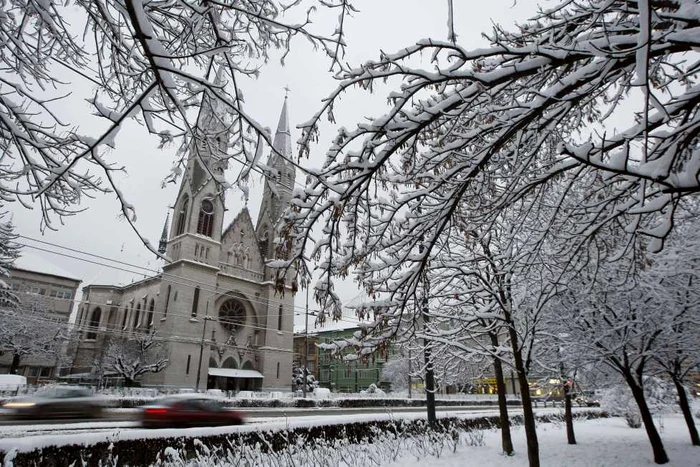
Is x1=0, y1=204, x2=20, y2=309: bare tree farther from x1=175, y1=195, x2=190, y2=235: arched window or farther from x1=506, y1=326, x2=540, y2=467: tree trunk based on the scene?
x1=506, y1=326, x2=540, y2=467: tree trunk

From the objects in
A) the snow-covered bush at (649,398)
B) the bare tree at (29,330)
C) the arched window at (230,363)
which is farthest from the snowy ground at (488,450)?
the arched window at (230,363)

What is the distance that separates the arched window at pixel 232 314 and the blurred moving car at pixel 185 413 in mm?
28562

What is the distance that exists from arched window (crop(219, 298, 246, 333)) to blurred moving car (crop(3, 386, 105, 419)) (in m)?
25.1

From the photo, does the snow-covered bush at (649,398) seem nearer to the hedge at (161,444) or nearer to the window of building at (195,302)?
the hedge at (161,444)

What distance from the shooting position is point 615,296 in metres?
10.1

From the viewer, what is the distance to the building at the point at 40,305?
37506 millimetres

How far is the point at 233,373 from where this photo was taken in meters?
39.2

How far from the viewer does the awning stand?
38281mm

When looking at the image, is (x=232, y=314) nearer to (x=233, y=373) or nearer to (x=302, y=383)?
(x=233, y=373)

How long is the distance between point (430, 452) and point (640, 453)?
6.53m

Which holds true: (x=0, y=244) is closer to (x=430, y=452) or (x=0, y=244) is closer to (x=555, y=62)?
(x=430, y=452)

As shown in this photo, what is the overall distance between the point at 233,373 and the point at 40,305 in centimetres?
2037

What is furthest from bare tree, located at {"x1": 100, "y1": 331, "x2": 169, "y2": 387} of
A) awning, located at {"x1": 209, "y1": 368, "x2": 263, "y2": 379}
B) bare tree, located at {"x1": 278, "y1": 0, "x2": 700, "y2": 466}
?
bare tree, located at {"x1": 278, "y1": 0, "x2": 700, "y2": 466}

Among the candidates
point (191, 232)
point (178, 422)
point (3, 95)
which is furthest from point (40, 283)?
point (3, 95)
